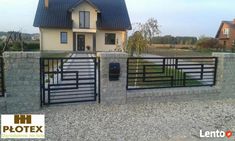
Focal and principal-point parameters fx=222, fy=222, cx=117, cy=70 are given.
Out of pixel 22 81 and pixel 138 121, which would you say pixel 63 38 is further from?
pixel 138 121

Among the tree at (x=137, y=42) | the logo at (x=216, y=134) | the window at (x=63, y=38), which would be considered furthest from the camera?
the window at (x=63, y=38)

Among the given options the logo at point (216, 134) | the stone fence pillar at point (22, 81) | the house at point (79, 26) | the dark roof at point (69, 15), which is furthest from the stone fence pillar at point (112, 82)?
the dark roof at point (69, 15)

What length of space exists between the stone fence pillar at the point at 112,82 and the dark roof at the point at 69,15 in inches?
931

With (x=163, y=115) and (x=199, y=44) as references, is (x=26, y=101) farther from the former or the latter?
(x=199, y=44)

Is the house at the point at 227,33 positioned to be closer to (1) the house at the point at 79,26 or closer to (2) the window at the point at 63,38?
(1) the house at the point at 79,26

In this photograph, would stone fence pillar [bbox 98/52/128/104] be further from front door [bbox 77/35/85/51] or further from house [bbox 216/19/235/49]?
house [bbox 216/19/235/49]

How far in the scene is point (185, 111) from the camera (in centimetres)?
602

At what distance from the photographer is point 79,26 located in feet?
95.1

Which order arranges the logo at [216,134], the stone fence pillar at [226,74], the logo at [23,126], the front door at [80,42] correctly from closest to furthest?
1. the logo at [23,126]
2. the logo at [216,134]
3. the stone fence pillar at [226,74]
4. the front door at [80,42]

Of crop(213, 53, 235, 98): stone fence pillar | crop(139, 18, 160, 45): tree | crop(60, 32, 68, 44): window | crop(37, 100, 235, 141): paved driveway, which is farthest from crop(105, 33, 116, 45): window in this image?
crop(37, 100, 235, 141): paved driveway

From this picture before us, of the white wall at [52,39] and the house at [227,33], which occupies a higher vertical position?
the house at [227,33]

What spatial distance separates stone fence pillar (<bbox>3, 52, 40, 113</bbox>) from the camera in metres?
5.36

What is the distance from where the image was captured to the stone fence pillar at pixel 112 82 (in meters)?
6.14

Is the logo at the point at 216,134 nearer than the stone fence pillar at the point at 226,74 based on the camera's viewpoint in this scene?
Yes
